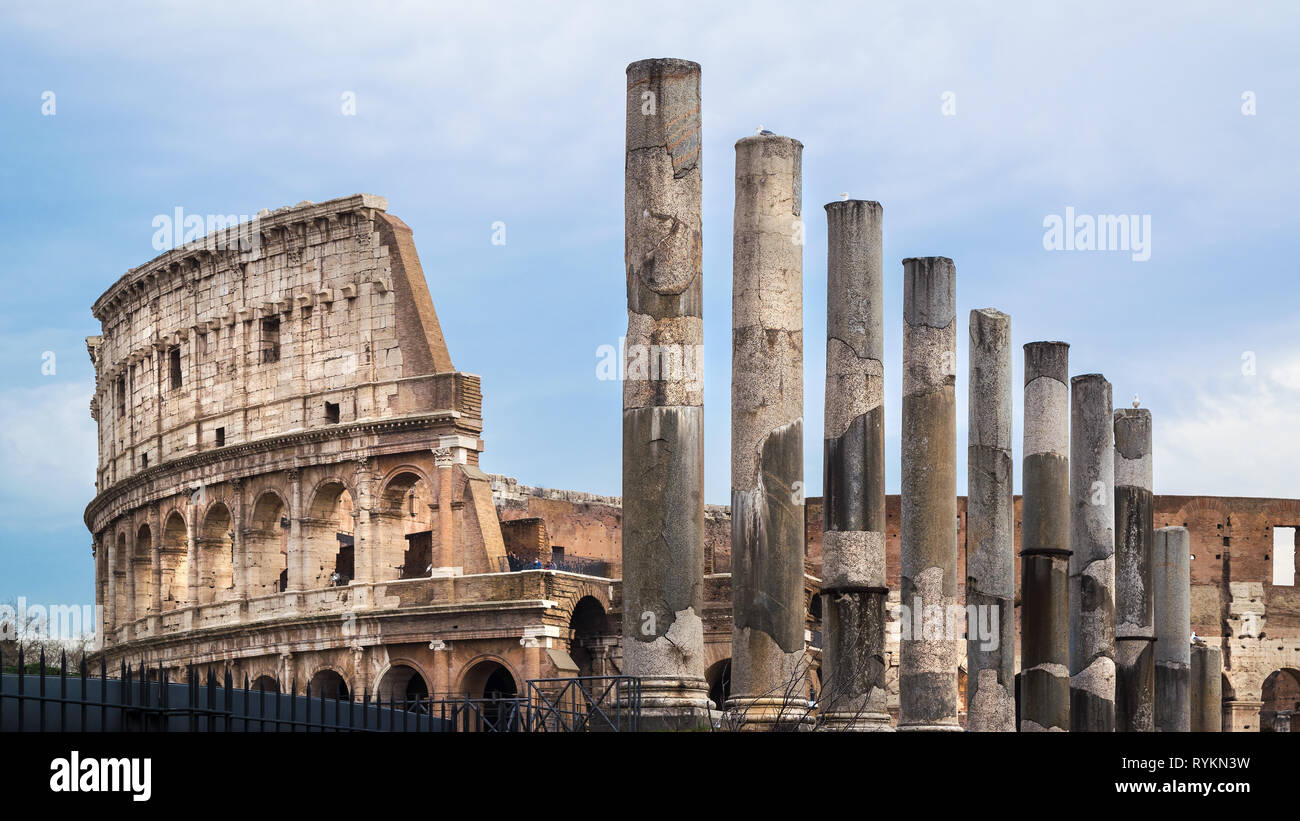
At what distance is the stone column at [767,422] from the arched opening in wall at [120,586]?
25.6m

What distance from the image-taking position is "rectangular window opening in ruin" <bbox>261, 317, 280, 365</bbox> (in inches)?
1401

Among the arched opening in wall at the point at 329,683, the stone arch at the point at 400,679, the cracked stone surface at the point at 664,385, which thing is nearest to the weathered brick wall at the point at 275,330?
the stone arch at the point at 400,679

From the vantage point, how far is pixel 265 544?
3538cm

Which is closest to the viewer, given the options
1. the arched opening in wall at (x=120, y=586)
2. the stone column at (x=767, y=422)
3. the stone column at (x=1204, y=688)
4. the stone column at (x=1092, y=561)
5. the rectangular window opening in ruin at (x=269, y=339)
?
the stone column at (x=767, y=422)

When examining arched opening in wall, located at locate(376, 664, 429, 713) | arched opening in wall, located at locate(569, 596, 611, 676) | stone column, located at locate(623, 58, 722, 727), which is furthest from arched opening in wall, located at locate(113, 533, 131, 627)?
stone column, located at locate(623, 58, 722, 727)

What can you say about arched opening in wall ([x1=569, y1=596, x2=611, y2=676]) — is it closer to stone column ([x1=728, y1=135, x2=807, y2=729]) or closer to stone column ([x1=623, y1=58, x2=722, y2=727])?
stone column ([x1=728, y1=135, x2=807, y2=729])

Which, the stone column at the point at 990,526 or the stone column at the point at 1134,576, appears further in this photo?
the stone column at the point at 1134,576

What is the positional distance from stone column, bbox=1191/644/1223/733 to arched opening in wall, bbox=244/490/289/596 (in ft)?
52.4

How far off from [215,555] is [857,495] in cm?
2146

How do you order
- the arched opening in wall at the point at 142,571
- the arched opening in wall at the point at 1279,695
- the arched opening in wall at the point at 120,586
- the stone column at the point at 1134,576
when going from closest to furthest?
1. the stone column at the point at 1134,576
2. the arched opening in wall at the point at 142,571
3. the arched opening in wall at the point at 120,586
4. the arched opening in wall at the point at 1279,695

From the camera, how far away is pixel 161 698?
10398 mm

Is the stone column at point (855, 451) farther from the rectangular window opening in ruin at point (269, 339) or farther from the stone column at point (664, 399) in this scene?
the rectangular window opening in ruin at point (269, 339)

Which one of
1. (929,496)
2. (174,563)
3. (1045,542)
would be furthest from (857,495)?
(174,563)

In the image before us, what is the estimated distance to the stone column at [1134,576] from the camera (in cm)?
2528
